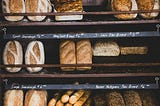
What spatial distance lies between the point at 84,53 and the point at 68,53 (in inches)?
4.2

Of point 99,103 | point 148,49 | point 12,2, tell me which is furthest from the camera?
point 148,49

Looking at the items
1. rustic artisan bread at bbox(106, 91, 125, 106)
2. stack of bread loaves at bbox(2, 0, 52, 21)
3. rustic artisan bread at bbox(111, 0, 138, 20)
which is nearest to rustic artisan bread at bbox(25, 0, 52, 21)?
stack of bread loaves at bbox(2, 0, 52, 21)

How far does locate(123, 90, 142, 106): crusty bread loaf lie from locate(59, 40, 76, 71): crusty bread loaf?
415 millimetres

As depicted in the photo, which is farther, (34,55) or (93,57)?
(93,57)

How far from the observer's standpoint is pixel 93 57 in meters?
2.08

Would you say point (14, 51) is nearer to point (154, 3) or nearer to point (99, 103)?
point (99, 103)

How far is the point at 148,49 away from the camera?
2.11 metres

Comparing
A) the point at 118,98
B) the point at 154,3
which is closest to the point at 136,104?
the point at 118,98

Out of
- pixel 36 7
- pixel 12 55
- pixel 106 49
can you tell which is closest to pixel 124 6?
pixel 106 49

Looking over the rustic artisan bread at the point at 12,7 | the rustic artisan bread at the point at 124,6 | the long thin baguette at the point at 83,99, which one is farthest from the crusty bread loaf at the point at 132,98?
the rustic artisan bread at the point at 12,7

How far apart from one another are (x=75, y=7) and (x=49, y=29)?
32cm

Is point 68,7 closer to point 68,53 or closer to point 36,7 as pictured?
point 36,7

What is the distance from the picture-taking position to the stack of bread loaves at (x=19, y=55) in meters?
1.86

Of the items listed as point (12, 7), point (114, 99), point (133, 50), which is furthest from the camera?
point (133, 50)
